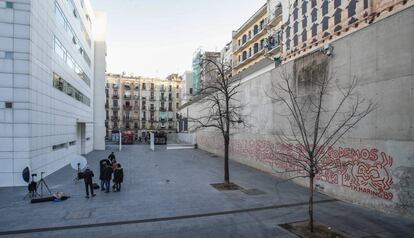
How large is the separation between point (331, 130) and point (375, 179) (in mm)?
3146

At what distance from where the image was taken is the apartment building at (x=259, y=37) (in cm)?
3056

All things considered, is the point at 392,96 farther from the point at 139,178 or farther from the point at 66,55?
the point at 66,55

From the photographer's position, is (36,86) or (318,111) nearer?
(318,111)

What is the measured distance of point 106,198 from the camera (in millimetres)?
12430

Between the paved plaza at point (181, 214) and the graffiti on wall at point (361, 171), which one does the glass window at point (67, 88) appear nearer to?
the paved plaza at point (181, 214)

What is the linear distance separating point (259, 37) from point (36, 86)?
28109 mm

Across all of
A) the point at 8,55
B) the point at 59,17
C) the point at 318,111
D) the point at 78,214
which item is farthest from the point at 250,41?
the point at 78,214

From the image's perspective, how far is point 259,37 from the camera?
117 feet

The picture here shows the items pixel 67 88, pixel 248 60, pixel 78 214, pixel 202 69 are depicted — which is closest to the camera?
pixel 78 214

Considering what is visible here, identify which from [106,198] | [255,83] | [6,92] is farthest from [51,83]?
[255,83]

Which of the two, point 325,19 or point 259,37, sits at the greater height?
point 259,37

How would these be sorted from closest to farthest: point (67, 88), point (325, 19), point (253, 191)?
point (253, 191)
point (325, 19)
point (67, 88)

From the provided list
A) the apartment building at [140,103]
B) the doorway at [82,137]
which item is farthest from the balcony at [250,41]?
the apartment building at [140,103]

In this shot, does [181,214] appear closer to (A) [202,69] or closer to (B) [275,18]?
(B) [275,18]
